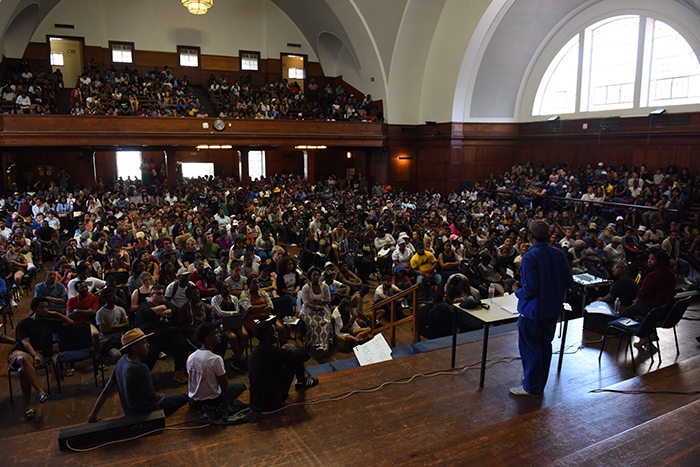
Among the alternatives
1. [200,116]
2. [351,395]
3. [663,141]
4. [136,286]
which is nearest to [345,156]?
[200,116]

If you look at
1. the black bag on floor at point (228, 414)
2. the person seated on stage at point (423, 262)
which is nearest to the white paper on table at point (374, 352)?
the black bag on floor at point (228, 414)

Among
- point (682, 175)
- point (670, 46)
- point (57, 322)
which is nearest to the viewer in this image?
point (57, 322)

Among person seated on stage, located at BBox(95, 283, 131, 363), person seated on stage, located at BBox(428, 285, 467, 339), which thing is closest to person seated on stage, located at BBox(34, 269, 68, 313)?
person seated on stage, located at BBox(95, 283, 131, 363)

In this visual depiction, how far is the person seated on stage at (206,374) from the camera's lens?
3.64 meters

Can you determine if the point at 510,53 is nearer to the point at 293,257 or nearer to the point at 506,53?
the point at 506,53

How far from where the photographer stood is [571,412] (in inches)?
131

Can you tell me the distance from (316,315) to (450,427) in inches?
110

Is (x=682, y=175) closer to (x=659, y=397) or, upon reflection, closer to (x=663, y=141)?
(x=663, y=141)

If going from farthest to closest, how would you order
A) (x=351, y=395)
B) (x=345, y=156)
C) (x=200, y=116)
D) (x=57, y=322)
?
(x=345, y=156) → (x=200, y=116) → (x=57, y=322) → (x=351, y=395)

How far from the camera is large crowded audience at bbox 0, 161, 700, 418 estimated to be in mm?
5434

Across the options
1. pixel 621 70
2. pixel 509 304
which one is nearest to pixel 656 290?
pixel 509 304

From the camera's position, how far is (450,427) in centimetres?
334

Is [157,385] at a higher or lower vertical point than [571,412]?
lower

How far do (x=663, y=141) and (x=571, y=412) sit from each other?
14.5 metres
